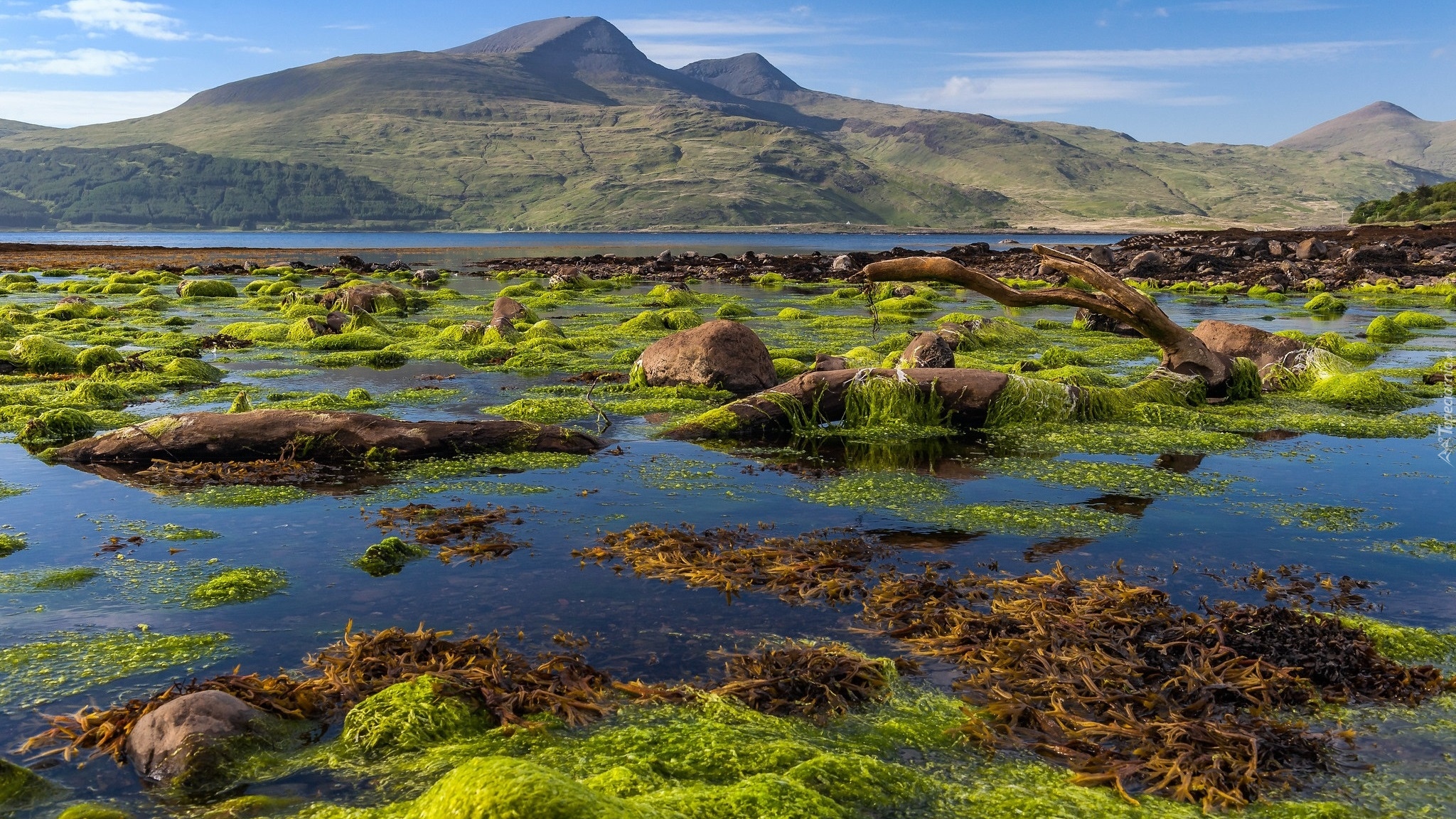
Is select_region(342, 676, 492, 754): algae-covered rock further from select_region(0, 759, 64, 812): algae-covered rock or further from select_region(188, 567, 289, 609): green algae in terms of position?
select_region(188, 567, 289, 609): green algae

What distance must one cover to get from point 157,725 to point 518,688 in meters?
1.95

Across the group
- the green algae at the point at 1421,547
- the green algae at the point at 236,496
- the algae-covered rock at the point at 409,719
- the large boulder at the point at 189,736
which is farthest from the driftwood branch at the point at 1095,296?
the large boulder at the point at 189,736

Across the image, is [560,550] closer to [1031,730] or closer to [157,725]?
[157,725]

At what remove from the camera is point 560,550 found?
8641 mm

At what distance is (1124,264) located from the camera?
204ft

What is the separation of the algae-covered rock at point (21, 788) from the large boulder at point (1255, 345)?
733 inches

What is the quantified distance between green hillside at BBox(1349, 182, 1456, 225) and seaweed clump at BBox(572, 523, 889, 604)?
113890mm

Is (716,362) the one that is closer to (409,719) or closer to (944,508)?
(944,508)

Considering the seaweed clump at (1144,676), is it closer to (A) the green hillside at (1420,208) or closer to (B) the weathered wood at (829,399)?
(B) the weathered wood at (829,399)

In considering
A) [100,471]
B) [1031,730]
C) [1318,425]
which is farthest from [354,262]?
[1031,730]

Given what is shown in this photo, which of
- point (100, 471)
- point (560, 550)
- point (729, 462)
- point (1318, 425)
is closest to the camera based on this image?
point (560, 550)

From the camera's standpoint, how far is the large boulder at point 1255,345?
18234mm

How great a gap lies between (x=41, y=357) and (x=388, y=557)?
51.6ft

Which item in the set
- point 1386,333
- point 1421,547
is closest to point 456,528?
point 1421,547
